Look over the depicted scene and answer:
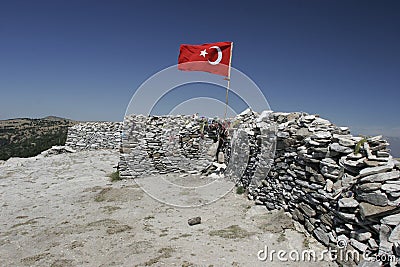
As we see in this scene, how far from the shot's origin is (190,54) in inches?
517

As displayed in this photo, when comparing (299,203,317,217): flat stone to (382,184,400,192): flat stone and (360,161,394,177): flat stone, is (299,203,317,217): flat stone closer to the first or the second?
(360,161,394,177): flat stone

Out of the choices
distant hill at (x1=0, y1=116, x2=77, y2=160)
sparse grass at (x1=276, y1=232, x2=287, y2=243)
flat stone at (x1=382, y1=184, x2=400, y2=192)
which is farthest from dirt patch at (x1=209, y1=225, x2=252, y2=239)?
distant hill at (x1=0, y1=116, x2=77, y2=160)

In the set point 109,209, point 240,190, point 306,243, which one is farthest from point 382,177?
point 109,209

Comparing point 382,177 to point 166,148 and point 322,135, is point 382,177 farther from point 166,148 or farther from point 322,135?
point 166,148

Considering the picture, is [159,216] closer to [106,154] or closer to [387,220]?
[387,220]

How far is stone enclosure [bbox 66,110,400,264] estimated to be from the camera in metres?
4.82

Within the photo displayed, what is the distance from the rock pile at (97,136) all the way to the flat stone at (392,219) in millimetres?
22881

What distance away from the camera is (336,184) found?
5.89 meters

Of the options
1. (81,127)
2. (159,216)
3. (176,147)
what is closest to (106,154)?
(81,127)

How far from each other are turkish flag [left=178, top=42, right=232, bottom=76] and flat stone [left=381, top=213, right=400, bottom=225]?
28.9ft

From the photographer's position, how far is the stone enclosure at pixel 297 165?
15.8 feet

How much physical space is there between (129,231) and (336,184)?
218 inches

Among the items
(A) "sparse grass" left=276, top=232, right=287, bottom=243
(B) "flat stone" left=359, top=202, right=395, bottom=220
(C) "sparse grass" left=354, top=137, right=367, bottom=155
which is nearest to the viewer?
(B) "flat stone" left=359, top=202, right=395, bottom=220

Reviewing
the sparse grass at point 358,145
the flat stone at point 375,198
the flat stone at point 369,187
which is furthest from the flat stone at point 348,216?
the sparse grass at point 358,145
